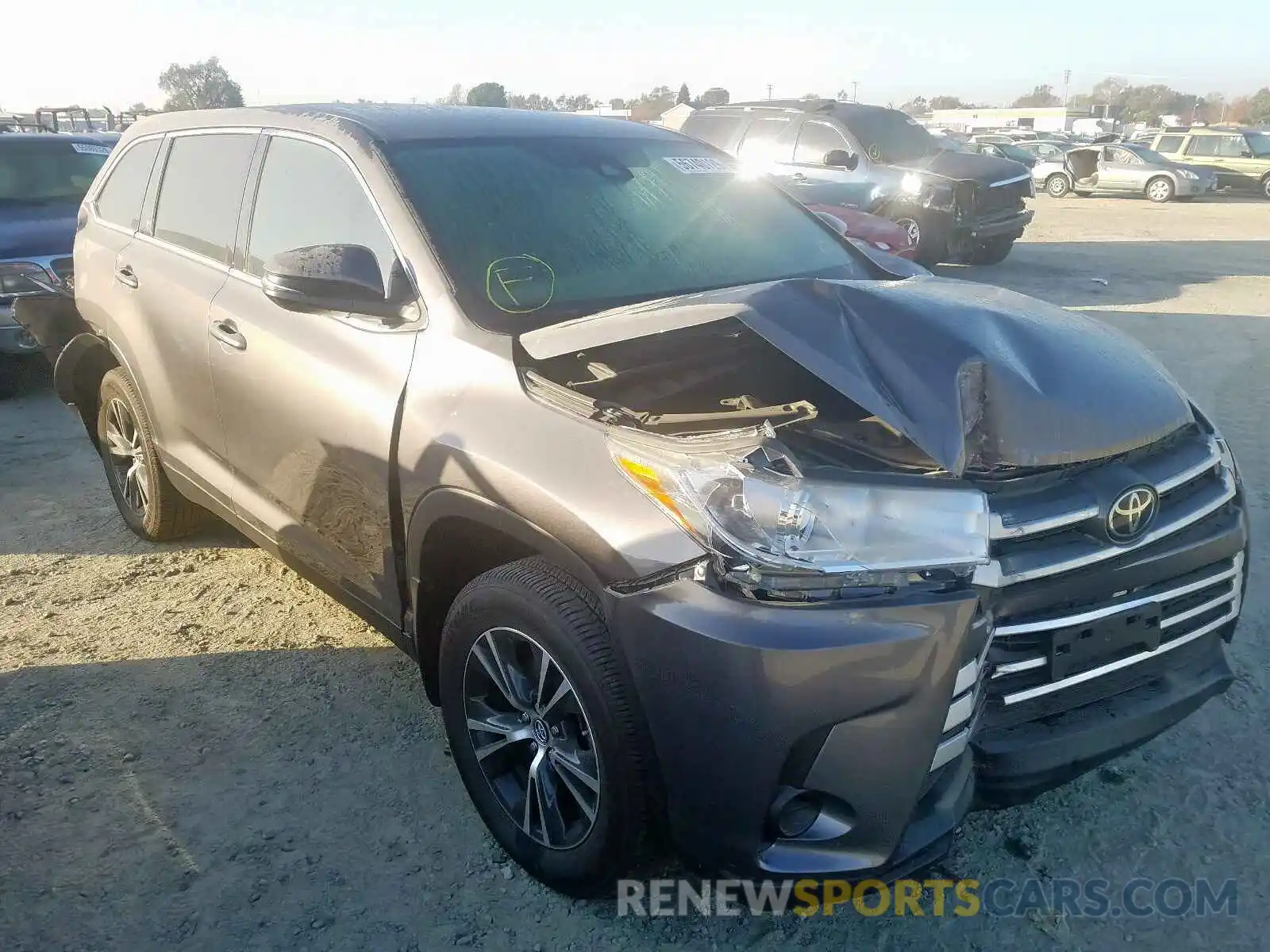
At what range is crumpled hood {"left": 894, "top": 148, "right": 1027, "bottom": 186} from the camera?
11.5m

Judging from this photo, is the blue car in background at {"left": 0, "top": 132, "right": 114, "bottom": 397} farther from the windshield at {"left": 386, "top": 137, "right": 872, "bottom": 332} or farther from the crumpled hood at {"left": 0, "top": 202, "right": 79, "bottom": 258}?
the windshield at {"left": 386, "top": 137, "right": 872, "bottom": 332}

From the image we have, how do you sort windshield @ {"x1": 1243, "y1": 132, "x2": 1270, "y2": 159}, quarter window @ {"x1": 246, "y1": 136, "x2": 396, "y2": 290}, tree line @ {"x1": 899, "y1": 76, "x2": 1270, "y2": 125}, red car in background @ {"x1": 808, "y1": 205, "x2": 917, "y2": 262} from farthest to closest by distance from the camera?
tree line @ {"x1": 899, "y1": 76, "x2": 1270, "y2": 125}
windshield @ {"x1": 1243, "y1": 132, "x2": 1270, "y2": 159}
red car in background @ {"x1": 808, "y1": 205, "x2": 917, "y2": 262}
quarter window @ {"x1": 246, "y1": 136, "x2": 396, "y2": 290}

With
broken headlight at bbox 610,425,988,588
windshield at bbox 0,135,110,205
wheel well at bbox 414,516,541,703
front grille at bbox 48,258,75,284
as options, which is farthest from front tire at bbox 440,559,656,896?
windshield at bbox 0,135,110,205

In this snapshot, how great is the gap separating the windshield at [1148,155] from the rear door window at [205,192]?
24789mm

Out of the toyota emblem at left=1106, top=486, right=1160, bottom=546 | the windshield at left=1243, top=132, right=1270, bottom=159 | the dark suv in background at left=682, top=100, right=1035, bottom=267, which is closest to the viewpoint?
the toyota emblem at left=1106, top=486, right=1160, bottom=546

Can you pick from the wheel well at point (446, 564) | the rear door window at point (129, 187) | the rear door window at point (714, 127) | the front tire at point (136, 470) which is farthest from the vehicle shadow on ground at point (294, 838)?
the rear door window at point (714, 127)

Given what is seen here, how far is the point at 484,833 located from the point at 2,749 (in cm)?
160

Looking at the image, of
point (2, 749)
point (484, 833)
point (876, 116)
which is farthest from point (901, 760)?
point (876, 116)

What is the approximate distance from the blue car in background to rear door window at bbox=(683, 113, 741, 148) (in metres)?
6.61

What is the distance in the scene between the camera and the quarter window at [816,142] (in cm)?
1152

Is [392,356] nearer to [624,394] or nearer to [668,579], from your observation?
[624,394]

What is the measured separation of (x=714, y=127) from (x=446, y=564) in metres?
10.8

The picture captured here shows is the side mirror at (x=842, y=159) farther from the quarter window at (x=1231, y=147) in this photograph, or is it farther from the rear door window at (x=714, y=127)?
the quarter window at (x=1231, y=147)

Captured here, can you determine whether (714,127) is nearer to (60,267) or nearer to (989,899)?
(60,267)
